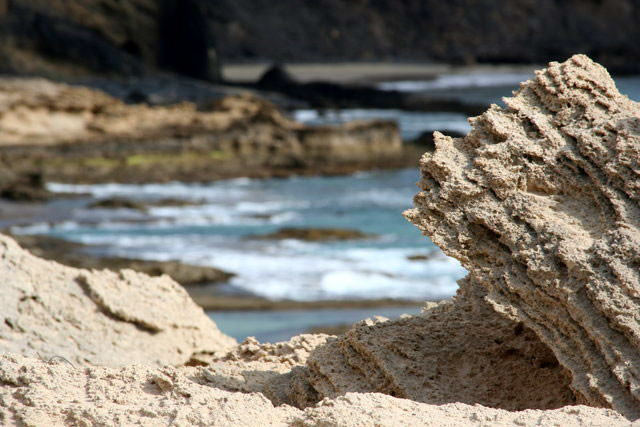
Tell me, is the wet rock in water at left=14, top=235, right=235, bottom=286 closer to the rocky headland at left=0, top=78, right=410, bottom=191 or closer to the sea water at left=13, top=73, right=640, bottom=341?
the sea water at left=13, top=73, right=640, bottom=341

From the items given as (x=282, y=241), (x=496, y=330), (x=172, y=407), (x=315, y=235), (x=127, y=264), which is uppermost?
(x=315, y=235)

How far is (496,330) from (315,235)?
8550mm

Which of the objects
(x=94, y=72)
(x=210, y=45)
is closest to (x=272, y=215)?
(x=94, y=72)

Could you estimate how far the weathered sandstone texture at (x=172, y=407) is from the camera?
1793mm

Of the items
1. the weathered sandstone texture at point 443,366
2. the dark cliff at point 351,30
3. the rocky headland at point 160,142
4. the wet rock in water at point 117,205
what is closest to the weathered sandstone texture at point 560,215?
the weathered sandstone texture at point 443,366

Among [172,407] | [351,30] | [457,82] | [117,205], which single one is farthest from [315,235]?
[351,30]

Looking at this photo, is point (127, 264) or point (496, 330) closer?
point (496, 330)

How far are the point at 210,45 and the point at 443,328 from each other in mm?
28248

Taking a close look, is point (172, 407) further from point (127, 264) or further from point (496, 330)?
point (127, 264)

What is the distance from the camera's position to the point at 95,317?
324cm

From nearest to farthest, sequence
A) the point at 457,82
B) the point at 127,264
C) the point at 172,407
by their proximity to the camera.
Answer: the point at 172,407 → the point at 127,264 → the point at 457,82

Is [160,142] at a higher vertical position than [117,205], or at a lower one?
higher

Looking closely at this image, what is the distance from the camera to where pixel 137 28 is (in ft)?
102

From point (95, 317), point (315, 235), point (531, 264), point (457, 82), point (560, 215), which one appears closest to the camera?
point (531, 264)
